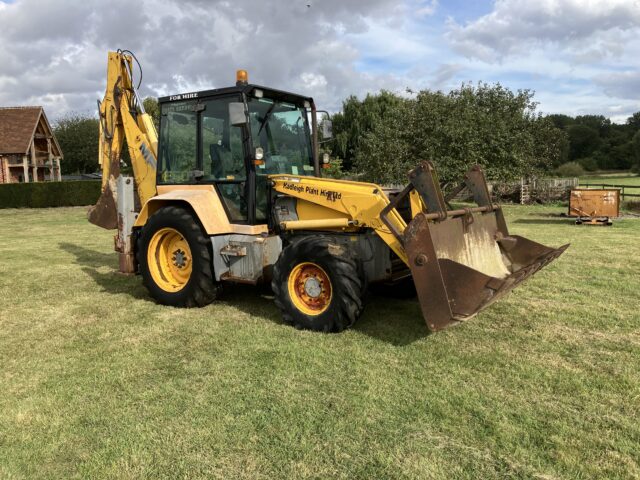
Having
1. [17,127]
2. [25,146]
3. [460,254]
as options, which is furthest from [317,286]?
[17,127]

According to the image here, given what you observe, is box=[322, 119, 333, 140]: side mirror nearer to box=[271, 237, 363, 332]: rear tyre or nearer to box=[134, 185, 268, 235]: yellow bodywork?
box=[134, 185, 268, 235]: yellow bodywork

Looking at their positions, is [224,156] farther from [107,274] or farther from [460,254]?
[107,274]

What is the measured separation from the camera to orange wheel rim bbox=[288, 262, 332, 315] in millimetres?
5324

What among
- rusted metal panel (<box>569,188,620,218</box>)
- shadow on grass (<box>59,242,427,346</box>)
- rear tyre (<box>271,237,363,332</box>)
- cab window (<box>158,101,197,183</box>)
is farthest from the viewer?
rusted metal panel (<box>569,188,620,218</box>)

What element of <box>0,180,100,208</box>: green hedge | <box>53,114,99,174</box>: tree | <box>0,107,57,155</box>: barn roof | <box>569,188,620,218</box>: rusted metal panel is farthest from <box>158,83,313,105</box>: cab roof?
<box>53,114,99,174</box>: tree

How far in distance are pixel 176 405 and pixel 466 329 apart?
3.00 metres

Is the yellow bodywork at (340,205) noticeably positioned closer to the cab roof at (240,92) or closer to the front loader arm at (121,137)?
the cab roof at (240,92)

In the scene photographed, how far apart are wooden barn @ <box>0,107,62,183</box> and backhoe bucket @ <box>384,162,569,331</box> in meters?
34.8

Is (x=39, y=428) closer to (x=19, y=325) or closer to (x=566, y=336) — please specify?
(x=19, y=325)

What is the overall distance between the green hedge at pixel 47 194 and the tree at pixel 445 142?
14.6m

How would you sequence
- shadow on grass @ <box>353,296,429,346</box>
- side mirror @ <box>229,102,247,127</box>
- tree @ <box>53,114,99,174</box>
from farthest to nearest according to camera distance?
tree @ <box>53,114,99,174</box>, side mirror @ <box>229,102,247,127</box>, shadow on grass @ <box>353,296,429,346</box>

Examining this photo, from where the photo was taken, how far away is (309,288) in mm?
5406

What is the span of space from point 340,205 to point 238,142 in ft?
4.78

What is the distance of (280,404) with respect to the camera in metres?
3.73
